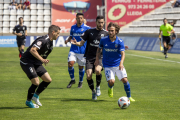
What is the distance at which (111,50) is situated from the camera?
25.7ft

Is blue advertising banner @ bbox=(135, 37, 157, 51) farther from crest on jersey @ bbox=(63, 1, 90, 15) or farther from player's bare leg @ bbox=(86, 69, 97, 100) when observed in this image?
player's bare leg @ bbox=(86, 69, 97, 100)

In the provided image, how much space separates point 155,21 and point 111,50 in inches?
Result: 1053

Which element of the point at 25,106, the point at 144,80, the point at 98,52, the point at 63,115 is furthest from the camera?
the point at 144,80

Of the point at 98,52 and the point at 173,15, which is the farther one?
the point at 173,15

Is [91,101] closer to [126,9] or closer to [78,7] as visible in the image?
[126,9]

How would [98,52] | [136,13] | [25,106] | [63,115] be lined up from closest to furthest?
[63,115]
[25,106]
[98,52]
[136,13]

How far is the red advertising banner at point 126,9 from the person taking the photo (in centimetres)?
3931

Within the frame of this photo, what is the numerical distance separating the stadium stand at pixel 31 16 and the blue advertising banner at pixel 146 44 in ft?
52.6

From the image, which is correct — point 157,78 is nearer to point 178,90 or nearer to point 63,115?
point 178,90

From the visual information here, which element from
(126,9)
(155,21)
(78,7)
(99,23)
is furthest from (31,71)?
(78,7)

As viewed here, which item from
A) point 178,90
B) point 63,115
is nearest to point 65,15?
point 178,90

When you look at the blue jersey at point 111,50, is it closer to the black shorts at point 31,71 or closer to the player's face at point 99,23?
the player's face at point 99,23

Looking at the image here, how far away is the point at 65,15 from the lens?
40.9 m

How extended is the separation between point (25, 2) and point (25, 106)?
112 ft
